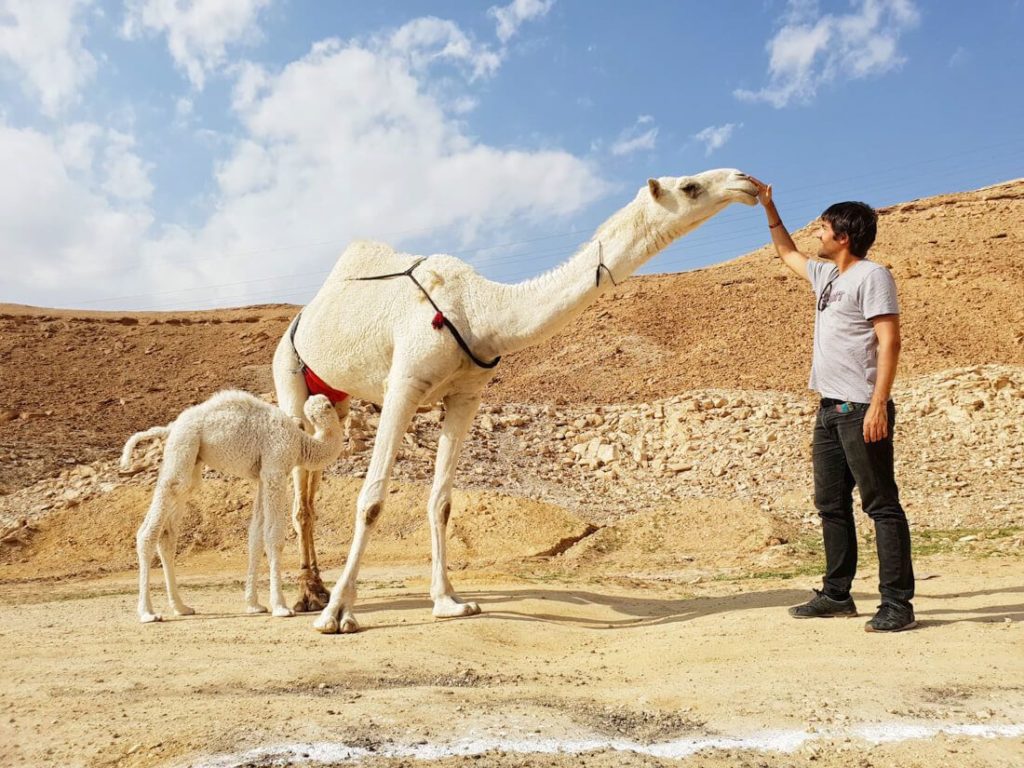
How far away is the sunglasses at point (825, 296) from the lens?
588cm

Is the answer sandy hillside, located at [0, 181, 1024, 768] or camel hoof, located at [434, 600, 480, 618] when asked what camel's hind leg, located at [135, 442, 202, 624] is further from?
camel hoof, located at [434, 600, 480, 618]

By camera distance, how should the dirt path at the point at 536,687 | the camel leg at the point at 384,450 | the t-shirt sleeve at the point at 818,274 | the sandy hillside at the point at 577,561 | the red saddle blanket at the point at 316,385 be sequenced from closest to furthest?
the dirt path at the point at 536,687 < the sandy hillside at the point at 577,561 < the t-shirt sleeve at the point at 818,274 < the camel leg at the point at 384,450 < the red saddle blanket at the point at 316,385

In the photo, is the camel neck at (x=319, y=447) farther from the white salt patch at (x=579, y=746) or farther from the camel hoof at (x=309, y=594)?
the white salt patch at (x=579, y=746)

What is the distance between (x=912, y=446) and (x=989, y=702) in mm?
14637

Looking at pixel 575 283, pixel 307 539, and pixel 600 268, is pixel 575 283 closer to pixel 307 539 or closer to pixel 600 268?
pixel 600 268

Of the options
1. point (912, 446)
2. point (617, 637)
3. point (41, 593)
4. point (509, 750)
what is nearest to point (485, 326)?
point (617, 637)

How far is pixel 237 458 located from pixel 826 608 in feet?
16.9

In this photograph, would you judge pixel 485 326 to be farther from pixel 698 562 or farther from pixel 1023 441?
pixel 1023 441

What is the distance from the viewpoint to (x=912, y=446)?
17.3m

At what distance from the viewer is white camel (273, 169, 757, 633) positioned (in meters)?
6.70

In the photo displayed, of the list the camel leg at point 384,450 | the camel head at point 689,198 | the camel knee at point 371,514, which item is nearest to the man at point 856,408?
the camel head at point 689,198

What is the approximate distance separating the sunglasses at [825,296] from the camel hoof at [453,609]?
3.75 meters

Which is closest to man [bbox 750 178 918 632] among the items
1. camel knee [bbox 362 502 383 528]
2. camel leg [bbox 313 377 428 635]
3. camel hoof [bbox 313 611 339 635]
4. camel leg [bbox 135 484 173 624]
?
camel leg [bbox 313 377 428 635]

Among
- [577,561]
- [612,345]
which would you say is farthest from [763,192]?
[612,345]
